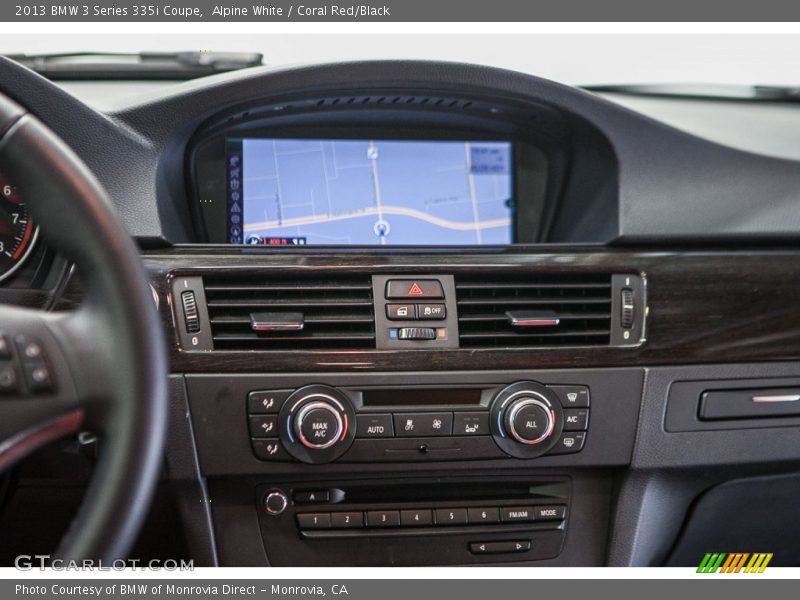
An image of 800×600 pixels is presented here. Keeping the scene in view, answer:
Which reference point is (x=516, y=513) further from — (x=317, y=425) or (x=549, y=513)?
(x=317, y=425)

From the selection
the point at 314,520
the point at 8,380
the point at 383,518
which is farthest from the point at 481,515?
the point at 8,380

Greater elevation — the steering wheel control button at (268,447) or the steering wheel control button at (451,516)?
the steering wheel control button at (268,447)

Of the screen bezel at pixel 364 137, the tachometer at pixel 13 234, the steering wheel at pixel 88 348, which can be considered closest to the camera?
the steering wheel at pixel 88 348

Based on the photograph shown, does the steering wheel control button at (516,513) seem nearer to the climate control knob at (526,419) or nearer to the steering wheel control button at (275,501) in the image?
the climate control knob at (526,419)

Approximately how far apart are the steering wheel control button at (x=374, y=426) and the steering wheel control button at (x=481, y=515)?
0.23 m

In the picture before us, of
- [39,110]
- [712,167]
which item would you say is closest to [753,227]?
[712,167]

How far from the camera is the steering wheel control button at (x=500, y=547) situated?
1.51 metres

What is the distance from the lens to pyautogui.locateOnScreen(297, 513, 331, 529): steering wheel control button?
1.47m

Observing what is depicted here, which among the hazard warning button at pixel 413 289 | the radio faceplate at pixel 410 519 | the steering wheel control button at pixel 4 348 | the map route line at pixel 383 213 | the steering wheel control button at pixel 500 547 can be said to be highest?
the map route line at pixel 383 213

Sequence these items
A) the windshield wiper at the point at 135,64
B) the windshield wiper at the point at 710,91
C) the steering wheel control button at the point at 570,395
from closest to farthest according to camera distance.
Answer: the steering wheel control button at the point at 570,395
the windshield wiper at the point at 135,64
the windshield wiper at the point at 710,91

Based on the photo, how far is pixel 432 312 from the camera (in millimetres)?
1412

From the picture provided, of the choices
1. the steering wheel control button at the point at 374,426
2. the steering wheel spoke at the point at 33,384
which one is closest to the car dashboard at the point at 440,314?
the steering wheel control button at the point at 374,426

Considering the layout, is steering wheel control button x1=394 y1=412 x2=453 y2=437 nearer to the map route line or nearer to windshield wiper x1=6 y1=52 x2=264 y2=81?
the map route line

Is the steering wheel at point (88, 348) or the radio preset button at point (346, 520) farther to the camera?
the radio preset button at point (346, 520)
